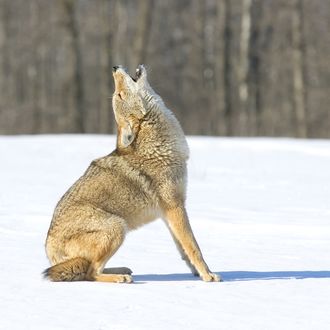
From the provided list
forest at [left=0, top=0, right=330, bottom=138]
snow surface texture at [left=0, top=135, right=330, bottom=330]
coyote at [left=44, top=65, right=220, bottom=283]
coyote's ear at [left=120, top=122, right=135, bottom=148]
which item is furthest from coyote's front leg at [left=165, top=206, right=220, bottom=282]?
forest at [left=0, top=0, right=330, bottom=138]

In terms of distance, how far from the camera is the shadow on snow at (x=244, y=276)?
252 inches

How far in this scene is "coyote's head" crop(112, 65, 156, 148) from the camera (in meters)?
6.64

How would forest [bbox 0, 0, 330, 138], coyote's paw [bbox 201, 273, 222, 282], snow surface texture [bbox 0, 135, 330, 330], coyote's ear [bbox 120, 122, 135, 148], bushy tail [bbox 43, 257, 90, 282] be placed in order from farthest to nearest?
1. forest [bbox 0, 0, 330, 138]
2. coyote's ear [bbox 120, 122, 135, 148]
3. coyote's paw [bbox 201, 273, 222, 282]
4. bushy tail [bbox 43, 257, 90, 282]
5. snow surface texture [bbox 0, 135, 330, 330]

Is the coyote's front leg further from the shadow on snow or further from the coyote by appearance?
the shadow on snow

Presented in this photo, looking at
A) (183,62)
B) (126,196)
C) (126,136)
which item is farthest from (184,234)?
(183,62)

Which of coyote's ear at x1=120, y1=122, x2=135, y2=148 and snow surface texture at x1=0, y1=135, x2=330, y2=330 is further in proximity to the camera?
coyote's ear at x1=120, y1=122, x2=135, y2=148

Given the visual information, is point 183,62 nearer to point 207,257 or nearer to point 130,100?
point 207,257

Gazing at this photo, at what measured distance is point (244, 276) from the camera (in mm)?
6555

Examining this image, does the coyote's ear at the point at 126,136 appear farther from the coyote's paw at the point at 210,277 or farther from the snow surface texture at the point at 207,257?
the coyote's paw at the point at 210,277

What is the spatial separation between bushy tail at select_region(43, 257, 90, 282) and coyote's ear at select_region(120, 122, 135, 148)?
0.96 metres

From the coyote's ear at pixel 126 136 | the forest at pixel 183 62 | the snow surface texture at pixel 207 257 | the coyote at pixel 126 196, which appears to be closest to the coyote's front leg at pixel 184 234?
the coyote at pixel 126 196

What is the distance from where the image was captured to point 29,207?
995 cm

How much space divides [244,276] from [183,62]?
37.6m

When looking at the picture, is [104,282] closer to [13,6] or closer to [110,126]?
[110,126]
